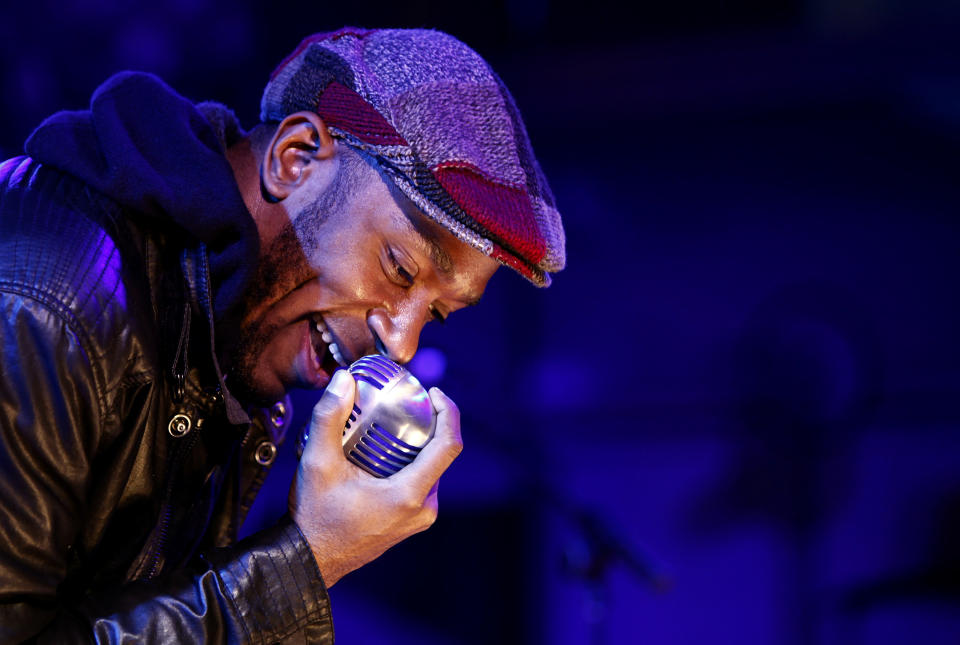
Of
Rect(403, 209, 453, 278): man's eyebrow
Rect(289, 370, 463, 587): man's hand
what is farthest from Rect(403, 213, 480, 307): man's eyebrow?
Rect(289, 370, 463, 587): man's hand

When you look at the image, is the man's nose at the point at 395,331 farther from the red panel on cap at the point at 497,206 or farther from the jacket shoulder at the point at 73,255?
the jacket shoulder at the point at 73,255

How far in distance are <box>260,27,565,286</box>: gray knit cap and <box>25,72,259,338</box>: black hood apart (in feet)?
0.91

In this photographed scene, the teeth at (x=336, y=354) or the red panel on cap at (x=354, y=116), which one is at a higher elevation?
the red panel on cap at (x=354, y=116)

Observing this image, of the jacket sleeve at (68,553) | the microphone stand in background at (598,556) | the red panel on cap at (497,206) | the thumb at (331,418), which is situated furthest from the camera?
the microphone stand in background at (598,556)

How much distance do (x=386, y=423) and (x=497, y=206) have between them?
1.46ft

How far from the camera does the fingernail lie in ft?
4.90

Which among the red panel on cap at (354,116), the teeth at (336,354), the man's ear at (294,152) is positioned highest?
the red panel on cap at (354,116)

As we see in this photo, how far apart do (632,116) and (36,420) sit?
3690mm

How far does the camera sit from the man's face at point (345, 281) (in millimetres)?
1751

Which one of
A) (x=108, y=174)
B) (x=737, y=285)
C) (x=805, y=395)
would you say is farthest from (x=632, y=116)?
(x=108, y=174)

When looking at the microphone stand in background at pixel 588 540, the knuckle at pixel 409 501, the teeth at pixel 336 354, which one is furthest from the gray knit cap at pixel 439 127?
the microphone stand in background at pixel 588 540

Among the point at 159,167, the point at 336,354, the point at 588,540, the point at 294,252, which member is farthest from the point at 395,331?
the point at 588,540

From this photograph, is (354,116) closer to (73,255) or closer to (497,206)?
(497,206)

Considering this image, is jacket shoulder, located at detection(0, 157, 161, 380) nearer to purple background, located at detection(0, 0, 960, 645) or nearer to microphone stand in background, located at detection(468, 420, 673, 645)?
microphone stand in background, located at detection(468, 420, 673, 645)
